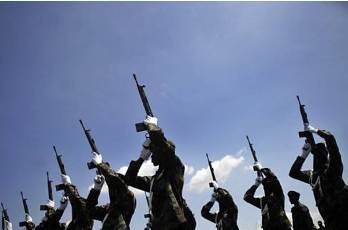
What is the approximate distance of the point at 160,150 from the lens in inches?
287

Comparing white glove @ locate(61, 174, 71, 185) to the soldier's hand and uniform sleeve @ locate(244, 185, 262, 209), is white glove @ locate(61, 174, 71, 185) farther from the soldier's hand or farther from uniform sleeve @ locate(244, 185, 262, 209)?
uniform sleeve @ locate(244, 185, 262, 209)

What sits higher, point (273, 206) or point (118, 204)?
point (118, 204)

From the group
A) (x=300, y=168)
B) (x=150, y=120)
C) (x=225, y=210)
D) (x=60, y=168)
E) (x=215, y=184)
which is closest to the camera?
(x=150, y=120)

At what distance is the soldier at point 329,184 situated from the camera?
10.1 meters

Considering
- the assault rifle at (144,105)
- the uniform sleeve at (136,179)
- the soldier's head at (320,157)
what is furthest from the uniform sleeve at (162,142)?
the soldier's head at (320,157)

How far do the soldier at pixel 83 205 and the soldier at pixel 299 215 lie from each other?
679 centimetres

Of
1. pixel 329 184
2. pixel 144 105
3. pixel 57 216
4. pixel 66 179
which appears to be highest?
pixel 66 179

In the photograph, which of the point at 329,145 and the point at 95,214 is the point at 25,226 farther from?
the point at 329,145

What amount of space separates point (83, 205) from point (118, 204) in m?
2.95

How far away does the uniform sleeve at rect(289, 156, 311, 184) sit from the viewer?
12.0 m

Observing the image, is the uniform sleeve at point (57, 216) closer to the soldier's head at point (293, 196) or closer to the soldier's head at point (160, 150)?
the soldier's head at point (160, 150)

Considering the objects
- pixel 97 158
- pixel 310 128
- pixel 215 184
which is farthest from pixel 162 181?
pixel 215 184

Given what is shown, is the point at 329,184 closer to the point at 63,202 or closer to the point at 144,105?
the point at 144,105

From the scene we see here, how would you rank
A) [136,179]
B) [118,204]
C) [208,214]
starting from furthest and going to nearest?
[208,214]
[118,204]
[136,179]
